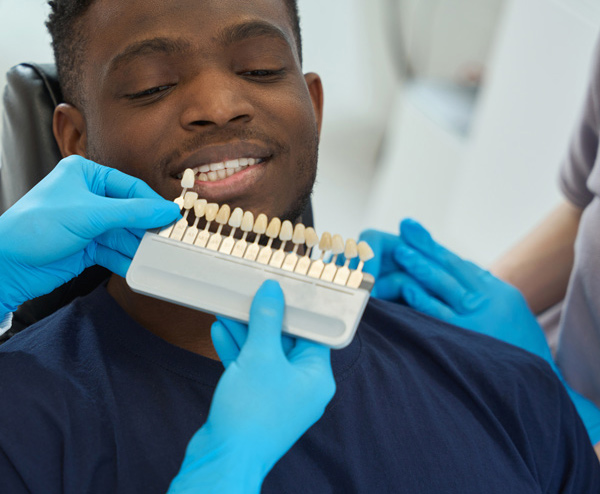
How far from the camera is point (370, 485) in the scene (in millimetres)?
898

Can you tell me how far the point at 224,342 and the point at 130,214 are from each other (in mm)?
197

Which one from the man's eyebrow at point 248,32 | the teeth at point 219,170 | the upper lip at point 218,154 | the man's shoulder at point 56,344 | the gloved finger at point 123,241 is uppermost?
the man's eyebrow at point 248,32

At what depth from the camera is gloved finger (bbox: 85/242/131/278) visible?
90 cm

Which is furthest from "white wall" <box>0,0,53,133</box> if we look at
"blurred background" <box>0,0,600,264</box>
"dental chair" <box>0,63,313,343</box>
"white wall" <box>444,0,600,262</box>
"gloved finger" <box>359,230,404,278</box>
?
"white wall" <box>444,0,600,262</box>

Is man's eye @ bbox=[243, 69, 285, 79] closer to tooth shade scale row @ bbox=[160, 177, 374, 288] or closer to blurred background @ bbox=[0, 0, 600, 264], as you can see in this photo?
tooth shade scale row @ bbox=[160, 177, 374, 288]

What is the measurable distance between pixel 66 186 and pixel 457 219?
2.01 meters

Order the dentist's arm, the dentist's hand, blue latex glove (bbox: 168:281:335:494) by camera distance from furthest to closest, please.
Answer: the dentist's arm
the dentist's hand
blue latex glove (bbox: 168:281:335:494)

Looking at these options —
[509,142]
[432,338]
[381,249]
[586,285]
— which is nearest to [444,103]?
[509,142]

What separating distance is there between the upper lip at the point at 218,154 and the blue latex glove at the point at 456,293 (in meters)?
0.50

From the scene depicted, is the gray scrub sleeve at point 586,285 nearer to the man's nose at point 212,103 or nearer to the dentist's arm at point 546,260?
the dentist's arm at point 546,260

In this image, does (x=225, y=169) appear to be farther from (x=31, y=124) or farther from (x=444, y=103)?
(x=444, y=103)

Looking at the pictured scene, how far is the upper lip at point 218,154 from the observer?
0.93 m

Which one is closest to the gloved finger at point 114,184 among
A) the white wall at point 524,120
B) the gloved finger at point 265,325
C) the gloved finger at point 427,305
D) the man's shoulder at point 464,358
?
the gloved finger at point 265,325

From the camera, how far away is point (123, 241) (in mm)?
886
